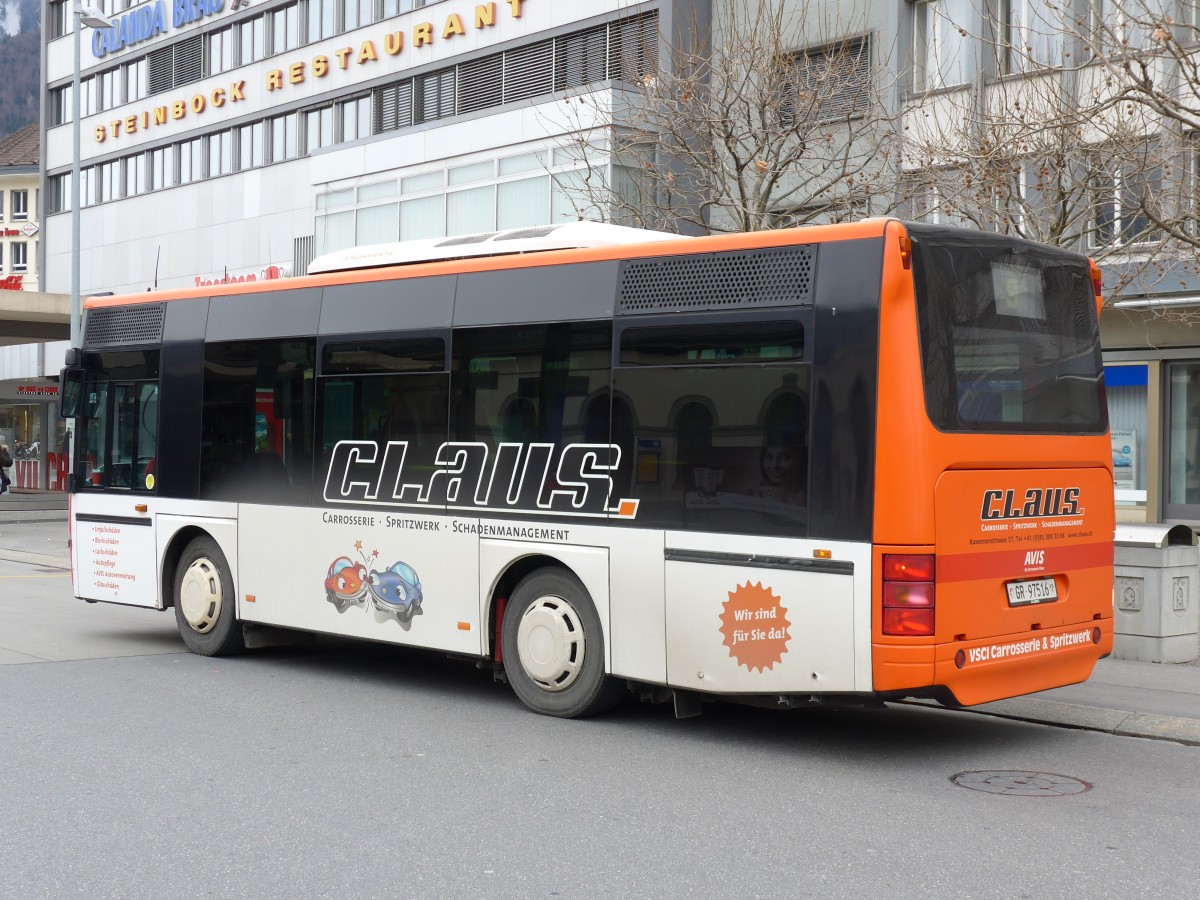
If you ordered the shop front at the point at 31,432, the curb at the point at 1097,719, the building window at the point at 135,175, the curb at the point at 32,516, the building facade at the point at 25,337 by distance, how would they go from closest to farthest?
1. the curb at the point at 1097,719
2. the curb at the point at 32,516
3. the building facade at the point at 25,337
4. the building window at the point at 135,175
5. the shop front at the point at 31,432

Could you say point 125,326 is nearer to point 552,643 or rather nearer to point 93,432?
point 93,432

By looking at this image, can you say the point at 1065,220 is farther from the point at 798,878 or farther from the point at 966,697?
the point at 798,878

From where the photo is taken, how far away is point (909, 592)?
7.22m

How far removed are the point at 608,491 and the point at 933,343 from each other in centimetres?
215

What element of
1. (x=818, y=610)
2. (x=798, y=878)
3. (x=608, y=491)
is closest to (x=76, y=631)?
(x=608, y=491)

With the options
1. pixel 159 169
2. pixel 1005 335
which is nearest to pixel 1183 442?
pixel 1005 335

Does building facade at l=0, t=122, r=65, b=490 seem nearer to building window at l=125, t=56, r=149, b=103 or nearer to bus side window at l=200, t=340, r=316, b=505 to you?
building window at l=125, t=56, r=149, b=103

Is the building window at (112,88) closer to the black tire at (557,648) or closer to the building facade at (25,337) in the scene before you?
the building facade at (25,337)

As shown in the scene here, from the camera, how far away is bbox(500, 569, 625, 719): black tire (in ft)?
28.3

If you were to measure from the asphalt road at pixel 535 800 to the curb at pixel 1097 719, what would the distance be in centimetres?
11

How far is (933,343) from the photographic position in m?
7.40

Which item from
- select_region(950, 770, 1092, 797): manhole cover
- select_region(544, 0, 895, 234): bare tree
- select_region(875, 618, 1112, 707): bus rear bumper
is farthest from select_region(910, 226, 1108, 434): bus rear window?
select_region(544, 0, 895, 234): bare tree

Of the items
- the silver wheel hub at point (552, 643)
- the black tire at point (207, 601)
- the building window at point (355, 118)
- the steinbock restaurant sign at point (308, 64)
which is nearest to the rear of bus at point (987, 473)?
the silver wheel hub at point (552, 643)

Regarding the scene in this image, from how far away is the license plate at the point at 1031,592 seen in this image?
306 inches
